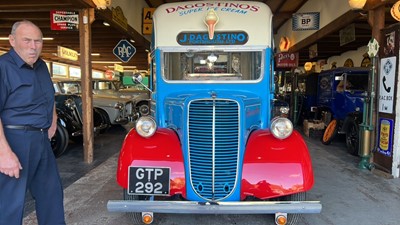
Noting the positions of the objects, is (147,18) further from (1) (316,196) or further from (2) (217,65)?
(1) (316,196)

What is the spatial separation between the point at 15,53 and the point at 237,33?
7.01 feet

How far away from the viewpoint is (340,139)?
27.9 ft

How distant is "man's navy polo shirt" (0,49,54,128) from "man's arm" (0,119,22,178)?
Answer: 15 centimetres

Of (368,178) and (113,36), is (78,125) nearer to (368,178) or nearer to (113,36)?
(113,36)

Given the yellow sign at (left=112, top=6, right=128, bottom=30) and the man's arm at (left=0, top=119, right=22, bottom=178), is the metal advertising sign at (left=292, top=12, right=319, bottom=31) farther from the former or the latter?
the man's arm at (left=0, top=119, right=22, bottom=178)

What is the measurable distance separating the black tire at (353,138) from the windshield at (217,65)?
3811 mm

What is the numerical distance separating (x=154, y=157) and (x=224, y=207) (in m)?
0.72

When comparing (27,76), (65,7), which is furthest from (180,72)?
(65,7)

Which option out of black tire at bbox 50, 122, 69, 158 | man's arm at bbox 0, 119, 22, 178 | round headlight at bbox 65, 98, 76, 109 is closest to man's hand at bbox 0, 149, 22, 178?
man's arm at bbox 0, 119, 22, 178

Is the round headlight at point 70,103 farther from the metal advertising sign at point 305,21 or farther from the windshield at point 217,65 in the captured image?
the metal advertising sign at point 305,21

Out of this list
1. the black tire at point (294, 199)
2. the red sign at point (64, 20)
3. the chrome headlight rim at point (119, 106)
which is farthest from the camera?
the chrome headlight rim at point (119, 106)

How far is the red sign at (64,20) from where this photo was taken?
18.1 ft

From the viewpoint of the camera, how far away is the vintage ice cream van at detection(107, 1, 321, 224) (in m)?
2.70

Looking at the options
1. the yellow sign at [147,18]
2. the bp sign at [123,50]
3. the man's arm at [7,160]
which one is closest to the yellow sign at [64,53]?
A: the bp sign at [123,50]
